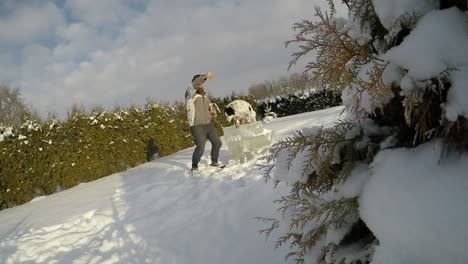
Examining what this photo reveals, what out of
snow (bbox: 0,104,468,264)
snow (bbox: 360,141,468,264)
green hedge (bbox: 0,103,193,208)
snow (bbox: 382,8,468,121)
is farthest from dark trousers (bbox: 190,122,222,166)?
snow (bbox: 382,8,468,121)

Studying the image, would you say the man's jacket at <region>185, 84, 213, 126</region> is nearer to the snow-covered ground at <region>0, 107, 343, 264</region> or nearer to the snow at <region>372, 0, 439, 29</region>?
the snow-covered ground at <region>0, 107, 343, 264</region>

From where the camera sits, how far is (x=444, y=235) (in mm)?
1213

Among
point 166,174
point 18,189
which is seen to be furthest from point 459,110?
point 18,189

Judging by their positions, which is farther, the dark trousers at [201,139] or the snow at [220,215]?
the dark trousers at [201,139]

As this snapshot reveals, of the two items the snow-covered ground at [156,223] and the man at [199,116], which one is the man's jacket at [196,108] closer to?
the man at [199,116]

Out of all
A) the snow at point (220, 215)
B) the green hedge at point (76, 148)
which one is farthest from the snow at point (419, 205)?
the green hedge at point (76, 148)

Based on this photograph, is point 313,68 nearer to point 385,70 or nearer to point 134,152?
point 385,70

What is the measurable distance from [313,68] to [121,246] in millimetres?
3643

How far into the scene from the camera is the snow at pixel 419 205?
3.98 feet

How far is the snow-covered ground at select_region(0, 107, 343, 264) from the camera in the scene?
3828 millimetres

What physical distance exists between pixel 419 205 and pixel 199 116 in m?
6.08

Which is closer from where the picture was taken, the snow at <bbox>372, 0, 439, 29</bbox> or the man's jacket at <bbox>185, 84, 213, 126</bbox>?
the snow at <bbox>372, 0, 439, 29</bbox>

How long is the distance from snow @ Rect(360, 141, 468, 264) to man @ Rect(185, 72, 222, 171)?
5805 millimetres

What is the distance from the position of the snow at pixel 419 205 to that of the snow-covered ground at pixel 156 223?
1819 mm
